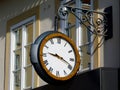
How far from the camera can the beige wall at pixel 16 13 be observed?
49.3 ft

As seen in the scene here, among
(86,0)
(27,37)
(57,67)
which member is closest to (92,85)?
(57,67)

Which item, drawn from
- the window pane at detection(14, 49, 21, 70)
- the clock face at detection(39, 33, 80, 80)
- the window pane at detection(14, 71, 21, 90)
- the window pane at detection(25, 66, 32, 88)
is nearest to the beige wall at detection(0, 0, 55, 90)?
→ the window pane at detection(14, 49, 21, 70)

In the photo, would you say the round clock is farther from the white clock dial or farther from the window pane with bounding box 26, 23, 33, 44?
the window pane with bounding box 26, 23, 33, 44

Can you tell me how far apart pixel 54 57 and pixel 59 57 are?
10 centimetres

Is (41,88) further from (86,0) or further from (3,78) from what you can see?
(3,78)

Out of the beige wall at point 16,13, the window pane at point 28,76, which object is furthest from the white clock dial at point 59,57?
the window pane at point 28,76

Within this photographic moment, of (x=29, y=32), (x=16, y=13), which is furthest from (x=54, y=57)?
(x=16, y=13)

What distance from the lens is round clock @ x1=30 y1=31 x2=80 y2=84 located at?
36.7 ft

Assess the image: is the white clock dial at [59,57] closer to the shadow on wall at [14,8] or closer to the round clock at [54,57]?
the round clock at [54,57]

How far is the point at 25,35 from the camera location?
52.5 ft

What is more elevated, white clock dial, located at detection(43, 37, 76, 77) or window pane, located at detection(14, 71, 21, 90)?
white clock dial, located at detection(43, 37, 76, 77)

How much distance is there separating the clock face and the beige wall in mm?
3167

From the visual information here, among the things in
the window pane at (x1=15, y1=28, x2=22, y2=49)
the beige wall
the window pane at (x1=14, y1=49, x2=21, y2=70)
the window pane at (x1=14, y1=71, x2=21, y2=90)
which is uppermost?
the beige wall

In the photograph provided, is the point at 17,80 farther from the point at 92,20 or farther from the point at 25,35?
the point at 92,20
